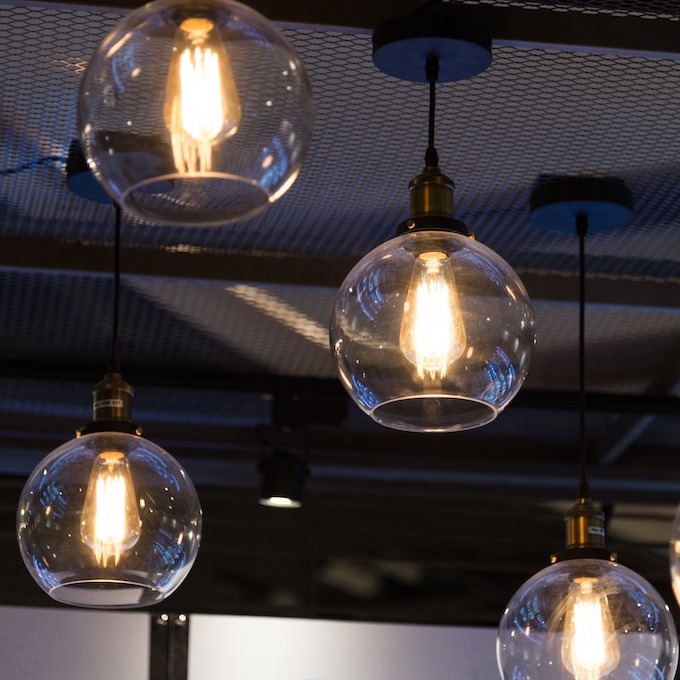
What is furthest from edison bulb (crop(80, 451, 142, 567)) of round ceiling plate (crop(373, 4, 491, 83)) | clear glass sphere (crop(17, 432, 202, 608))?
round ceiling plate (crop(373, 4, 491, 83))

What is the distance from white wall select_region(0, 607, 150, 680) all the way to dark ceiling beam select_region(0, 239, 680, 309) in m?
1.52

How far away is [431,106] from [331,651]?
8.57 ft

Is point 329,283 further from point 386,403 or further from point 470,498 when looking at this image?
point 470,498

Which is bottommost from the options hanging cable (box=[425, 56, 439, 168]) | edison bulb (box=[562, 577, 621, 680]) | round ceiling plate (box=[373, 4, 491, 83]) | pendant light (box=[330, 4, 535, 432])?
edison bulb (box=[562, 577, 621, 680])

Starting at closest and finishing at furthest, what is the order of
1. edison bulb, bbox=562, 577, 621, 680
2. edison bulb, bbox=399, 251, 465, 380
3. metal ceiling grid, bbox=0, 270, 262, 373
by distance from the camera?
1. edison bulb, bbox=399, 251, 465, 380
2. edison bulb, bbox=562, 577, 621, 680
3. metal ceiling grid, bbox=0, 270, 262, 373

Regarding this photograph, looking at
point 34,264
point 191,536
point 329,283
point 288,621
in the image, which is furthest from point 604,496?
point 191,536

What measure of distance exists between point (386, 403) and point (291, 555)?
244 cm

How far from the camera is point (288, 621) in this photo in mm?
4273

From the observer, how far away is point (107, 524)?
6.82ft

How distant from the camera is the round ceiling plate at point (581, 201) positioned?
8.76 ft

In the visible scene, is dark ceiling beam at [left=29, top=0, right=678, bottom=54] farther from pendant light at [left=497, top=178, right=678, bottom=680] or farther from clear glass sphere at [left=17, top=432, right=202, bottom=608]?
pendant light at [left=497, top=178, right=678, bottom=680]

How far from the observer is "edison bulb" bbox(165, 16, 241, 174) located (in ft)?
4.66

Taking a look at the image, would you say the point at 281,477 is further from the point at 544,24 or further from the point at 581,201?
the point at 544,24

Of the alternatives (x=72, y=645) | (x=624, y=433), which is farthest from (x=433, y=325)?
(x=72, y=645)
